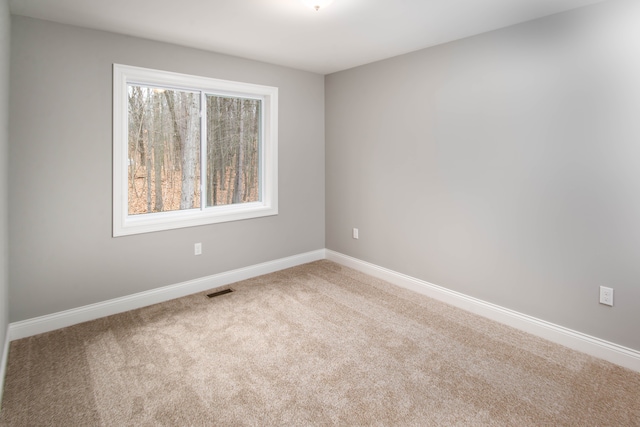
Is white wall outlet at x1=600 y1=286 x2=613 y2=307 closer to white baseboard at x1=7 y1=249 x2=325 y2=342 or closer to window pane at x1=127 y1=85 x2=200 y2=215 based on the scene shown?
white baseboard at x1=7 y1=249 x2=325 y2=342

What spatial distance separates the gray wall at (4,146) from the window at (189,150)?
0.69 m

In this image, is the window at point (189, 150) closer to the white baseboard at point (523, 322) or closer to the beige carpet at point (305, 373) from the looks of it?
the beige carpet at point (305, 373)

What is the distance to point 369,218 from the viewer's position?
13.5 ft

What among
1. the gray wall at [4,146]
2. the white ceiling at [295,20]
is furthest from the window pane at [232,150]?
the gray wall at [4,146]

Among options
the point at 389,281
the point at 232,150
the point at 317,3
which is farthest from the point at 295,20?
the point at 389,281

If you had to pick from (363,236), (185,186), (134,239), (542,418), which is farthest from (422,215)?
(134,239)

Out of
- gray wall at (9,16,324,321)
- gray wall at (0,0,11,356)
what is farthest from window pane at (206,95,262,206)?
gray wall at (0,0,11,356)

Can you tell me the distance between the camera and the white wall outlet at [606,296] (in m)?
2.41

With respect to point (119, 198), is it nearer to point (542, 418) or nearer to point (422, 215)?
point (422, 215)

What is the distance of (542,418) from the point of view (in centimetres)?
188

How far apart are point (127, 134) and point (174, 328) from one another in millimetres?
1696

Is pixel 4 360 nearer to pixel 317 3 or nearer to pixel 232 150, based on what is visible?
pixel 232 150

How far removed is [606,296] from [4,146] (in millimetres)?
4175

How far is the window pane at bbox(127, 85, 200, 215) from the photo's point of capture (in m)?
3.26
